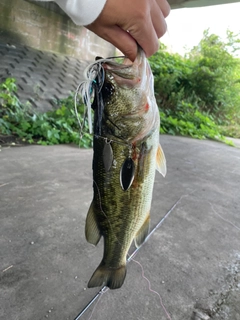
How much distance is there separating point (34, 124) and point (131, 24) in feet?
16.6

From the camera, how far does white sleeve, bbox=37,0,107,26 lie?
3.07 feet

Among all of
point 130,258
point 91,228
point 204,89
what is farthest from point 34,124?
point 204,89

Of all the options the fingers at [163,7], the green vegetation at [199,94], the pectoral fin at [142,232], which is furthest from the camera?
the green vegetation at [199,94]

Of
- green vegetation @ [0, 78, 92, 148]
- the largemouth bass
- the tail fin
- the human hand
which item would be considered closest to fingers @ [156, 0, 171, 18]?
the human hand

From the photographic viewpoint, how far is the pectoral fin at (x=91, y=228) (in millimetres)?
1318

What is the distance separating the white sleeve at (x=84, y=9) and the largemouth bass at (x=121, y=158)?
23 centimetres

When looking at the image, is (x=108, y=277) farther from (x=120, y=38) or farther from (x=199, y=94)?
(x=199, y=94)

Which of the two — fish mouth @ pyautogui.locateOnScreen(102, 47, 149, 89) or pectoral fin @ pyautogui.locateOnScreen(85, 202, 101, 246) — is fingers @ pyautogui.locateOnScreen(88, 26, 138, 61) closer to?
fish mouth @ pyautogui.locateOnScreen(102, 47, 149, 89)

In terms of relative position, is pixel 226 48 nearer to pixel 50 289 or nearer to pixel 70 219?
pixel 70 219

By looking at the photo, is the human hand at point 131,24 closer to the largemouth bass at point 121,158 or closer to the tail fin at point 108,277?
the largemouth bass at point 121,158

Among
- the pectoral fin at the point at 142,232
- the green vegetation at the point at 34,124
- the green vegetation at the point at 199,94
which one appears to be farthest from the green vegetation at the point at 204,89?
the pectoral fin at the point at 142,232

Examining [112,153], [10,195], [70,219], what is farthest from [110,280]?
[10,195]

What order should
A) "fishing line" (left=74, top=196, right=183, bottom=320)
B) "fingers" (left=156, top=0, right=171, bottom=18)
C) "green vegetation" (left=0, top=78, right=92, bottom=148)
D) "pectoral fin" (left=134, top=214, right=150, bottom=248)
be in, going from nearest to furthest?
→ "fingers" (left=156, top=0, right=171, bottom=18), "pectoral fin" (left=134, top=214, right=150, bottom=248), "fishing line" (left=74, top=196, right=183, bottom=320), "green vegetation" (left=0, top=78, right=92, bottom=148)

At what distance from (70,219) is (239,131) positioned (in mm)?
9907
